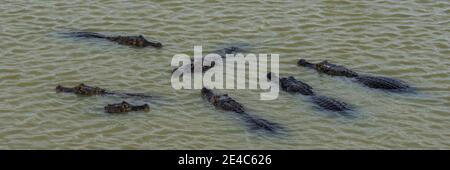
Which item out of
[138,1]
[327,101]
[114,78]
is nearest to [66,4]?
[138,1]

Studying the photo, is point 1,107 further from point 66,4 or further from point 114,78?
point 66,4

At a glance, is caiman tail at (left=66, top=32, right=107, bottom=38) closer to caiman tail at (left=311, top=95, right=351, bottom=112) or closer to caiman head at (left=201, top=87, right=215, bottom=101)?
caiman head at (left=201, top=87, right=215, bottom=101)

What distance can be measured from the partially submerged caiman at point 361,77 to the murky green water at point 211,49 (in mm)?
183

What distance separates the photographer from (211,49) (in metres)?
17.8

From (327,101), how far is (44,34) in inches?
258

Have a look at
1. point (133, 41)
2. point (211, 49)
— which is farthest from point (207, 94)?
point (133, 41)

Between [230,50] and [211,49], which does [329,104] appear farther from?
[211,49]

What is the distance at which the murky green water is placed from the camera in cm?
1409

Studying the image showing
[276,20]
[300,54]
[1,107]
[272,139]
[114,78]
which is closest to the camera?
[272,139]

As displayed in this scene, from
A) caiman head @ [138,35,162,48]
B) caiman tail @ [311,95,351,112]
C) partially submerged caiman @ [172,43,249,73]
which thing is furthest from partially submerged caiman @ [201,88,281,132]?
caiman head @ [138,35,162,48]

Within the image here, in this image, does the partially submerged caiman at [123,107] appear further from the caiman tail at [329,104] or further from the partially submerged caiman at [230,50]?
the caiman tail at [329,104]

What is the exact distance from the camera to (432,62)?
56.4 feet

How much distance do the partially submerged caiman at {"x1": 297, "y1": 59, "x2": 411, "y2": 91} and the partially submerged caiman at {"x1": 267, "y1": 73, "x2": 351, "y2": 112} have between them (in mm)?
773

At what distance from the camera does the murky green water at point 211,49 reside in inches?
555
